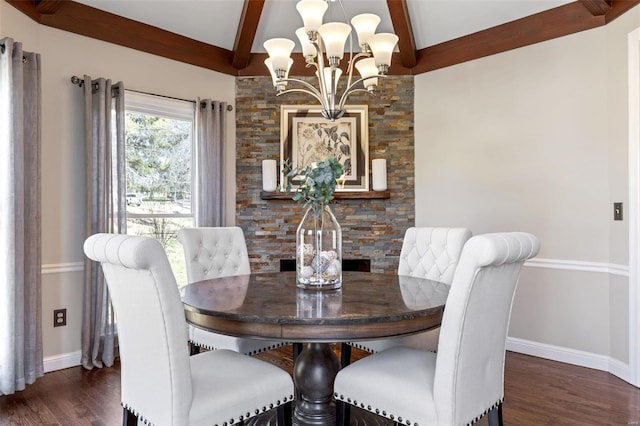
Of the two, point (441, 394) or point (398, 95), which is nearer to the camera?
point (441, 394)

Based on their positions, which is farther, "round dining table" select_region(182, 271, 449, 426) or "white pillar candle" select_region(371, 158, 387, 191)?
"white pillar candle" select_region(371, 158, 387, 191)

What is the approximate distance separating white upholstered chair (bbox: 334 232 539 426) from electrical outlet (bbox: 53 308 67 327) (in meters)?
2.43

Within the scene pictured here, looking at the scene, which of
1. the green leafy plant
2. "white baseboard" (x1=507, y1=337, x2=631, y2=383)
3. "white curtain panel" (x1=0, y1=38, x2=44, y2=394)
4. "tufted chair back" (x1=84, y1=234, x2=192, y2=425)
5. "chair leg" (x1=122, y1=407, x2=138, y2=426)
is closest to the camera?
"tufted chair back" (x1=84, y1=234, x2=192, y2=425)

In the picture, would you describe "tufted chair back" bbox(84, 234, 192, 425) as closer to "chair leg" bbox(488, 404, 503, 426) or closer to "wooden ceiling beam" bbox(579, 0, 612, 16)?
"chair leg" bbox(488, 404, 503, 426)

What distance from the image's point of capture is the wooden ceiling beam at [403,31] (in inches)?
151

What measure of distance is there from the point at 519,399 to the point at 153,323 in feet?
7.52

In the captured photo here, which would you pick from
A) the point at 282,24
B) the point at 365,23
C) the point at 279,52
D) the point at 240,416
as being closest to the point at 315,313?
the point at 240,416

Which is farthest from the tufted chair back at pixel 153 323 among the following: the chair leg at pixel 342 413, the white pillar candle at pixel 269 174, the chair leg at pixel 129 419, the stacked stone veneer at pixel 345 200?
the stacked stone veneer at pixel 345 200

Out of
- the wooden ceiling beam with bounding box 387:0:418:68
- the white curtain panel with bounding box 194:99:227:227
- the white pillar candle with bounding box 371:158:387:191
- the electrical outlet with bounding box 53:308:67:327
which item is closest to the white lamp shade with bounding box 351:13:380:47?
the wooden ceiling beam with bounding box 387:0:418:68

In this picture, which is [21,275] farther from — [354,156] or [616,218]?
[616,218]

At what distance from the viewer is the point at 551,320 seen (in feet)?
11.6

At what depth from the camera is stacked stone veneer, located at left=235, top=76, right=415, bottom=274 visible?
14.4 feet

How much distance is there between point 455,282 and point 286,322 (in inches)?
24.0

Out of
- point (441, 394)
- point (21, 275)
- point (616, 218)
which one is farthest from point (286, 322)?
point (616, 218)
